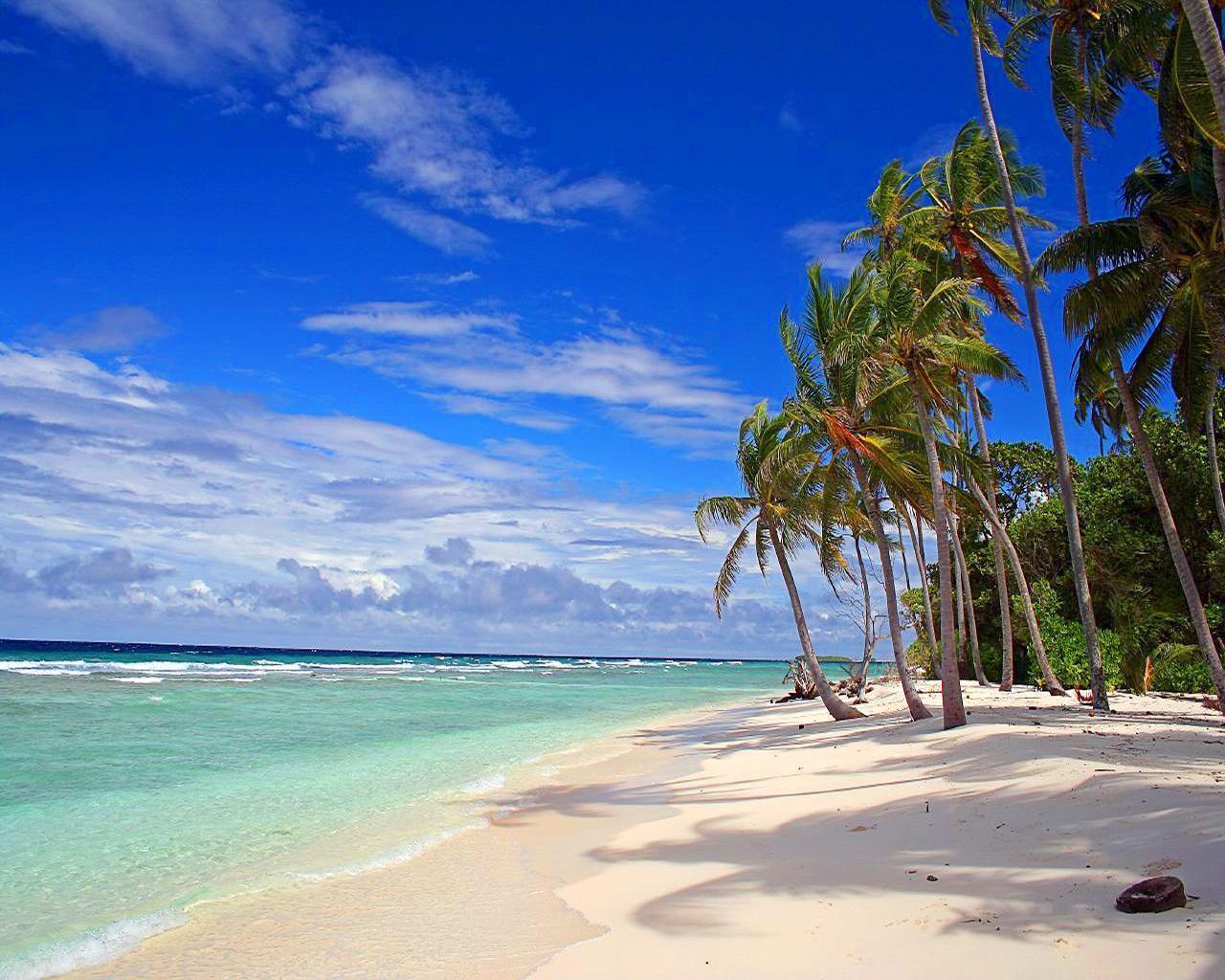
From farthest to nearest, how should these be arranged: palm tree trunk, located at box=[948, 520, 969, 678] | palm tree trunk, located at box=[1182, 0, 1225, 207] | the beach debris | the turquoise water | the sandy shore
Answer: palm tree trunk, located at box=[948, 520, 969, 678] → palm tree trunk, located at box=[1182, 0, 1225, 207] → the turquoise water → the sandy shore → the beach debris

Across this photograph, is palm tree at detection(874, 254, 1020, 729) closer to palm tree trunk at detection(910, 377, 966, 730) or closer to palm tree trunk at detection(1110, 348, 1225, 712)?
palm tree trunk at detection(910, 377, 966, 730)

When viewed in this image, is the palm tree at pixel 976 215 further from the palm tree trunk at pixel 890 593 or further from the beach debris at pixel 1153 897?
the beach debris at pixel 1153 897

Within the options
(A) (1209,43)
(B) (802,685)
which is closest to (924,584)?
(B) (802,685)

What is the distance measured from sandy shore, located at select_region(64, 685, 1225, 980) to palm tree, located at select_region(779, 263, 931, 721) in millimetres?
5517

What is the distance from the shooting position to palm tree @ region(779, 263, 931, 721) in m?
15.2

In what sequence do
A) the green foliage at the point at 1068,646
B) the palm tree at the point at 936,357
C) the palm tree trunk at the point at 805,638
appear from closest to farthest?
the palm tree at the point at 936,357, the palm tree trunk at the point at 805,638, the green foliage at the point at 1068,646

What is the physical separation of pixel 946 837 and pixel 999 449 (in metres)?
27.8

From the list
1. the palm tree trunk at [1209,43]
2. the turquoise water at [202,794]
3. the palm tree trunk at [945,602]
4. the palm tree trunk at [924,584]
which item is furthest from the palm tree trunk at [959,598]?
the palm tree trunk at [1209,43]

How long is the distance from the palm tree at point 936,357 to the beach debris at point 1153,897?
325 inches

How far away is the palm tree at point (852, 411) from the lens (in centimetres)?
1520

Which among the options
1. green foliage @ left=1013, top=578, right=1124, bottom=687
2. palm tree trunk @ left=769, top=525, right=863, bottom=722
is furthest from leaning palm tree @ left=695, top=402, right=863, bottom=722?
green foliage @ left=1013, top=578, right=1124, bottom=687

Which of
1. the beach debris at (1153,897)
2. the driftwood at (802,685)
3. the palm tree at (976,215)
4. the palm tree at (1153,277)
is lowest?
the driftwood at (802,685)

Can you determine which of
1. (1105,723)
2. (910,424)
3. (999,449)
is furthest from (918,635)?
(1105,723)

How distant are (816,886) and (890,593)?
10.9 meters
